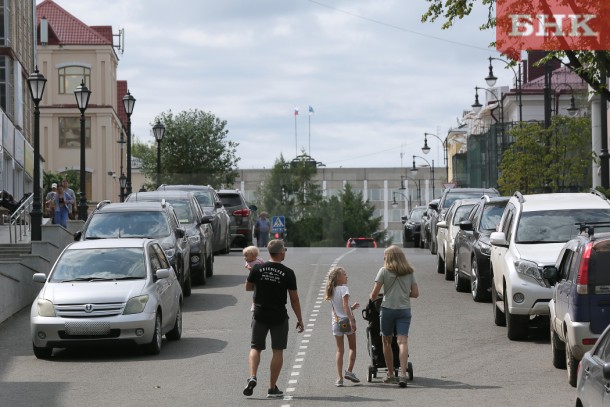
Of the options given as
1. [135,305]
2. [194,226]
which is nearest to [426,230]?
[194,226]

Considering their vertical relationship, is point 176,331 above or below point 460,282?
below

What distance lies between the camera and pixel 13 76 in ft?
→ 202

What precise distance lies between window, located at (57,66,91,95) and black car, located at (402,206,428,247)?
→ 5289cm

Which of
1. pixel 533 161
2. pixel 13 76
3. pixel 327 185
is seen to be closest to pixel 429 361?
pixel 533 161

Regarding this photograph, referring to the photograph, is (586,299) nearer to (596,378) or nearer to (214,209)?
(596,378)

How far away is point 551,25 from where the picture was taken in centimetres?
2430

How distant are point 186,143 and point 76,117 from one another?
626 inches

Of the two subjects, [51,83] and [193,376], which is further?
[51,83]

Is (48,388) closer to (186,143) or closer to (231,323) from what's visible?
Result: (231,323)

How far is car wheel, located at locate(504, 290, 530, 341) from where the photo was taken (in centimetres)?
1920

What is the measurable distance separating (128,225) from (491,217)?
22.5ft

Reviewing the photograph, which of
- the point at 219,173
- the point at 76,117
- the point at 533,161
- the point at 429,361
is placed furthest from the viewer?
the point at 76,117

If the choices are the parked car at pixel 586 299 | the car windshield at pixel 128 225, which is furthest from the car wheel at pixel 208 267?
the parked car at pixel 586 299

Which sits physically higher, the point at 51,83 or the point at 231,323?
the point at 51,83
